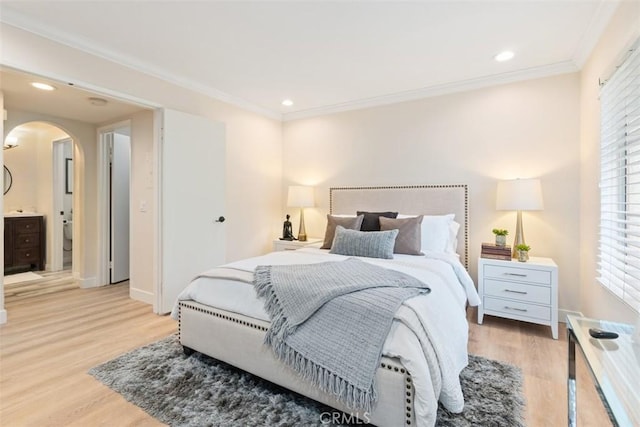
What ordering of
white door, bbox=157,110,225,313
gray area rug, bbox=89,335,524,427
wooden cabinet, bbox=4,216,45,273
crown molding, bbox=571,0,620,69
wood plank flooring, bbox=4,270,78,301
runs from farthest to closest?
wooden cabinet, bbox=4,216,45,273 → wood plank flooring, bbox=4,270,78,301 → white door, bbox=157,110,225,313 → crown molding, bbox=571,0,620,69 → gray area rug, bbox=89,335,524,427

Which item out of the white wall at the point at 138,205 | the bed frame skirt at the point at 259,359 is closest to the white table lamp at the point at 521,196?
the bed frame skirt at the point at 259,359

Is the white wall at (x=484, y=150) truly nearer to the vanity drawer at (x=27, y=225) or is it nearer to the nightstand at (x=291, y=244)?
the nightstand at (x=291, y=244)

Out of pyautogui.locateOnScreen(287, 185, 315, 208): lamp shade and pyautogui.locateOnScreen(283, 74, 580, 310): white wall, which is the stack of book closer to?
pyautogui.locateOnScreen(283, 74, 580, 310): white wall

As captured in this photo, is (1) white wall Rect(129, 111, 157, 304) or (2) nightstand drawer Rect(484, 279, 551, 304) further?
(1) white wall Rect(129, 111, 157, 304)

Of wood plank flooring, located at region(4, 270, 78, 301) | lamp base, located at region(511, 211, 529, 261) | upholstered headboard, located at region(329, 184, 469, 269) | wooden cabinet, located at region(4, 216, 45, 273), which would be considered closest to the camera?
lamp base, located at region(511, 211, 529, 261)

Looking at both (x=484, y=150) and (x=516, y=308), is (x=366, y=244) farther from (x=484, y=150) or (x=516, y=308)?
(x=484, y=150)

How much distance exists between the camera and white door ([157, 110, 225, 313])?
3.11 m

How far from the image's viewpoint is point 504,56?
2781mm

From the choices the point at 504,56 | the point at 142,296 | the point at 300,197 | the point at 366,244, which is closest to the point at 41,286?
the point at 142,296

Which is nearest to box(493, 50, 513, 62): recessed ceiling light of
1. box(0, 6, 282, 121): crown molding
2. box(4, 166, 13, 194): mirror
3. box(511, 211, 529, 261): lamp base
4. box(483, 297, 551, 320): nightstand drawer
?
box(511, 211, 529, 261): lamp base

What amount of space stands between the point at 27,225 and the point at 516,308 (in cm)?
693

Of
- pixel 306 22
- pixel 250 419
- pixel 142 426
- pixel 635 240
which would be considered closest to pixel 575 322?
pixel 635 240

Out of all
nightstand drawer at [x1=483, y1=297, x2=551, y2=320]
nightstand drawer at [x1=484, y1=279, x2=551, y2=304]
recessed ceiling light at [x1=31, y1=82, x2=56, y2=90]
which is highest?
recessed ceiling light at [x1=31, y1=82, x2=56, y2=90]

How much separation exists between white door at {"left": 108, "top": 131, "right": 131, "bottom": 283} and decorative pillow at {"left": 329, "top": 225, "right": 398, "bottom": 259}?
339 cm
